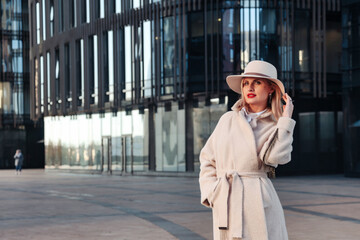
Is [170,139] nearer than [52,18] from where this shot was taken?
Yes

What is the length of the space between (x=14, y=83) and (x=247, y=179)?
54.5 metres

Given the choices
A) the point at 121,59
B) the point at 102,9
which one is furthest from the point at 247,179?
the point at 102,9

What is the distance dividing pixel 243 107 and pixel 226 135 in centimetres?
24

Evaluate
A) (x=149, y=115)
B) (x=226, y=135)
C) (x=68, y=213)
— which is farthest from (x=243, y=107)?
(x=149, y=115)

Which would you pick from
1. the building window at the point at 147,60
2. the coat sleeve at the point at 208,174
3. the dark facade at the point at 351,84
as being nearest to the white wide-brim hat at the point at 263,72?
the coat sleeve at the point at 208,174

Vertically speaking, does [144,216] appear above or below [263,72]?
below

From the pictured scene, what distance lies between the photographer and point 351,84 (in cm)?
2814

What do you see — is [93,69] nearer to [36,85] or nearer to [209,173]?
[36,85]

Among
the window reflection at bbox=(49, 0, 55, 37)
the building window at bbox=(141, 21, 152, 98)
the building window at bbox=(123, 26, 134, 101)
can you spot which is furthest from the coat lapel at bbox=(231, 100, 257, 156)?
the window reflection at bbox=(49, 0, 55, 37)

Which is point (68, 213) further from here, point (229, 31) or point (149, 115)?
point (149, 115)

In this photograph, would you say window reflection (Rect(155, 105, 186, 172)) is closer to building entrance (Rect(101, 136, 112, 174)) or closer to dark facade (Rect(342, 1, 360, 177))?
building entrance (Rect(101, 136, 112, 174))

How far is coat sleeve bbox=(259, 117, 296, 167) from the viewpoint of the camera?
3.72m

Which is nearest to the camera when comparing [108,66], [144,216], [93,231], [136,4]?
[93,231]

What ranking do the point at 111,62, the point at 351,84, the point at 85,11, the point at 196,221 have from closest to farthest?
the point at 196,221, the point at 351,84, the point at 111,62, the point at 85,11
